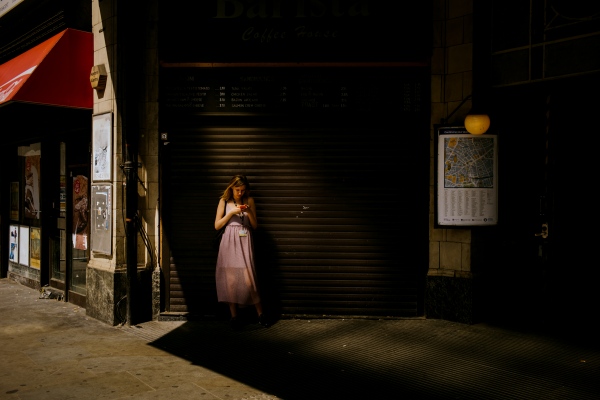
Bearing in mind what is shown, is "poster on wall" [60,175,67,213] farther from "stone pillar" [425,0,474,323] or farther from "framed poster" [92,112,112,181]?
"stone pillar" [425,0,474,323]

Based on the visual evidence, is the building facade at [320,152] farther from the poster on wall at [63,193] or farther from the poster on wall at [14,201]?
the poster on wall at [14,201]

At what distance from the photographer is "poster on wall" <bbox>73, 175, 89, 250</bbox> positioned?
7.97 metres

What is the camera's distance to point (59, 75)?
23.2 ft

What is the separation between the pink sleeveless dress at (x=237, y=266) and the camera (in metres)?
6.54

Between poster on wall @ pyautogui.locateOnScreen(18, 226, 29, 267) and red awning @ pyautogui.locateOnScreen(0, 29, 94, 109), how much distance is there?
307 cm

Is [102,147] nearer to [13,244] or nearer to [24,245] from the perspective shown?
[24,245]

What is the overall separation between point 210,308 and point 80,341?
1.61m

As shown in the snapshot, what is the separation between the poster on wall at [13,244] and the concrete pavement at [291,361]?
325 centimetres

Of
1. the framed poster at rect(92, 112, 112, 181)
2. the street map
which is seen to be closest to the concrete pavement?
the street map

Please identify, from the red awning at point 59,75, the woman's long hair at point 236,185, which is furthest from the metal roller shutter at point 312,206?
the red awning at point 59,75

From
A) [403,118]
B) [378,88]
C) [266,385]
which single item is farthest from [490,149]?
[266,385]

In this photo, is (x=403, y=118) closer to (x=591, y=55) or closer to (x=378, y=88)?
(x=378, y=88)

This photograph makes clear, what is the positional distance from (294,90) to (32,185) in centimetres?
531

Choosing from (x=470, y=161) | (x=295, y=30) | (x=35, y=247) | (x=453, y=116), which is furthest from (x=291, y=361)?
(x=35, y=247)
